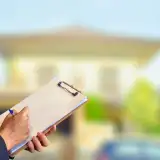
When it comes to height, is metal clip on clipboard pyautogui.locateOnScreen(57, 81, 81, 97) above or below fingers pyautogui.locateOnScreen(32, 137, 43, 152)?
above

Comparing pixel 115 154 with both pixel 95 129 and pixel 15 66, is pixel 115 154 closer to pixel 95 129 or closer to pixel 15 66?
pixel 95 129

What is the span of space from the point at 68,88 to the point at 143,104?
32.6 m

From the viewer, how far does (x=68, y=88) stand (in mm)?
2543

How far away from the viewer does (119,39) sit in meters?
28.8

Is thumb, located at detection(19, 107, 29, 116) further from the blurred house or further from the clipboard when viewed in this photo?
the blurred house

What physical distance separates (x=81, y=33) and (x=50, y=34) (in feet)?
6.14

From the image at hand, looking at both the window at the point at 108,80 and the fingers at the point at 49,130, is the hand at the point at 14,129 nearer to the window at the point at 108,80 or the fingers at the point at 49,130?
the fingers at the point at 49,130

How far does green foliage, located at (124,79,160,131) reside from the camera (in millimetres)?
32894

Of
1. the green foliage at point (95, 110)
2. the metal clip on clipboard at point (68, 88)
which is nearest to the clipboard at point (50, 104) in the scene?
the metal clip on clipboard at point (68, 88)

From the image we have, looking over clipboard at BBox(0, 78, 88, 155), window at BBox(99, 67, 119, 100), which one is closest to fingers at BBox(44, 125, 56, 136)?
clipboard at BBox(0, 78, 88, 155)

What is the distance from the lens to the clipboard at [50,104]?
246 cm

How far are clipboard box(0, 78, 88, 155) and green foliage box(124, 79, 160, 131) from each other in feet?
96.9

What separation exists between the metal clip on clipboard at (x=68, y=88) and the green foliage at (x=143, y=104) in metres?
29.5

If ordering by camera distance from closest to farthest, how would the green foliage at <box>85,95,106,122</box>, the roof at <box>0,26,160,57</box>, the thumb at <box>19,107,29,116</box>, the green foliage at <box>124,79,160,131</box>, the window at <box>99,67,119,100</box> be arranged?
1. the thumb at <box>19,107,29,116</box>
2. the roof at <box>0,26,160,57</box>
3. the green foliage at <box>85,95,106,122</box>
4. the green foliage at <box>124,79,160,131</box>
5. the window at <box>99,67,119,100</box>
